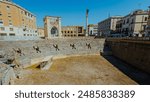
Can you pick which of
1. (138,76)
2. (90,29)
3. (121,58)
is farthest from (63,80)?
(90,29)

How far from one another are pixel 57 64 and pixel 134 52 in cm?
1370

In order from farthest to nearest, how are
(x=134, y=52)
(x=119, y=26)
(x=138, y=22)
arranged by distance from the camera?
(x=119, y=26)
(x=138, y=22)
(x=134, y=52)

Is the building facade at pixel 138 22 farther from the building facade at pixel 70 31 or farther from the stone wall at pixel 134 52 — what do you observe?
the building facade at pixel 70 31

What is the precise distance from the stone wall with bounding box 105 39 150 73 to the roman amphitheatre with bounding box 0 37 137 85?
3538 mm

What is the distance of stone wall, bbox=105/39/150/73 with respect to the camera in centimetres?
1367

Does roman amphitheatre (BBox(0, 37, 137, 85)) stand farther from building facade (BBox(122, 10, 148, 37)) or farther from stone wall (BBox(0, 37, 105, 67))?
building facade (BBox(122, 10, 148, 37))

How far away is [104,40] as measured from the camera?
92.2 feet

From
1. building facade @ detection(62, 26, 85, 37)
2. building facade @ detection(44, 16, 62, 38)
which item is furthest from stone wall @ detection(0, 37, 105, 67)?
building facade @ detection(62, 26, 85, 37)

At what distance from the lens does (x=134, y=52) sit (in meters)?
16.5

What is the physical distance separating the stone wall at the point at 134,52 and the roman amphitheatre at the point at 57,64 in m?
3.54

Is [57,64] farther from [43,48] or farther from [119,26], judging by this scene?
[119,26]

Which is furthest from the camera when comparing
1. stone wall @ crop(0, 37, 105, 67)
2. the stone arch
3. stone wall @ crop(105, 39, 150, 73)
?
the stone arch

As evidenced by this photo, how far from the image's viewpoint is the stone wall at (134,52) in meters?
13.7

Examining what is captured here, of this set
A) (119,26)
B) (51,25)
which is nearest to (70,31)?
(51,25)
